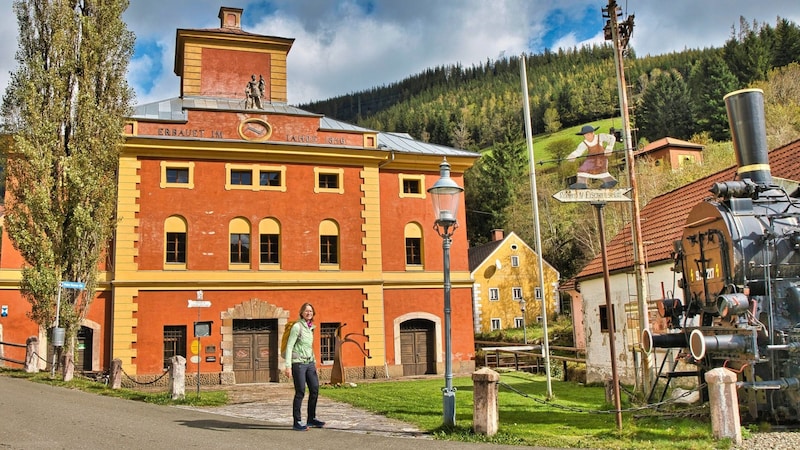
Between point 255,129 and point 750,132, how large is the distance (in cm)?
1815

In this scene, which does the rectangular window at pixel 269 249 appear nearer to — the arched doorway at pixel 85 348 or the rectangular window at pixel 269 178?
the rectangular window at pixel 269 178

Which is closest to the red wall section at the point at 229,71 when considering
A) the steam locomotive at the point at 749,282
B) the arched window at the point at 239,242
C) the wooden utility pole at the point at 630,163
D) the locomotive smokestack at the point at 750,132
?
the arched window at the point at 239,242

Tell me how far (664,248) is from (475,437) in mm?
10307

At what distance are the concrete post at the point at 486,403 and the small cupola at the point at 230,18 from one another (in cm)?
2534

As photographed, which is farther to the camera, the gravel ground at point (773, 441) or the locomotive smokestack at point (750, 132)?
the locomotive smokestack at point (750, 132)

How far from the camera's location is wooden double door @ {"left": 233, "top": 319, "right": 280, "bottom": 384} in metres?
24.4

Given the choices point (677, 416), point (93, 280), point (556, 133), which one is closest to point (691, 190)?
point (677, 416)

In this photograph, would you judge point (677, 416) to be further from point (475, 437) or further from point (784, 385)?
point (475, 437)

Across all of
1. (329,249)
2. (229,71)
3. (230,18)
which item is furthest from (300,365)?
(230,18)

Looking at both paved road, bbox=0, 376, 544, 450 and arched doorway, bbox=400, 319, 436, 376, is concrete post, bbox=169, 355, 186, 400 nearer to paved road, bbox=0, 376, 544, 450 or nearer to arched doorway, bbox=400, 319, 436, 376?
paved road, bbox=0, 376, 544, 450

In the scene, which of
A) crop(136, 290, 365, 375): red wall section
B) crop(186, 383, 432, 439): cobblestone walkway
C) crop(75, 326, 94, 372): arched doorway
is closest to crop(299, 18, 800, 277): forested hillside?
crop(186, 383, 432, 439): cobblestone walkway

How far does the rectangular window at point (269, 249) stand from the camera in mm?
25453

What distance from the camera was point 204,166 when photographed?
25.1 metres

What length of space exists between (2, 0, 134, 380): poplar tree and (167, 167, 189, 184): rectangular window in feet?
11.5
